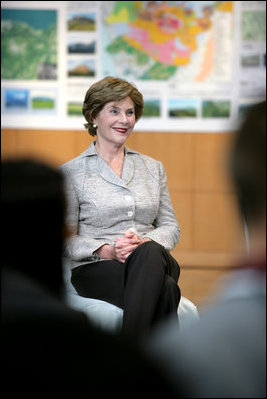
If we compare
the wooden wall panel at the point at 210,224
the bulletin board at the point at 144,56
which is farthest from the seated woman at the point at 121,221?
the wooden wall panel at the point at 210,224

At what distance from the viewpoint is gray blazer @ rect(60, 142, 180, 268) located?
334 centimetres

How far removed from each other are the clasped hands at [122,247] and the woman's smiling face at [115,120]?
592 mm

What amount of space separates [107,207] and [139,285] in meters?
0.54

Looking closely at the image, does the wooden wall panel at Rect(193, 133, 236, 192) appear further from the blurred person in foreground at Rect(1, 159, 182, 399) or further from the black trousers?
the blurred person in foreground at Rect(1, 159, 182, 399)

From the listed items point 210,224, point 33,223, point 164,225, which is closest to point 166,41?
point 210,224

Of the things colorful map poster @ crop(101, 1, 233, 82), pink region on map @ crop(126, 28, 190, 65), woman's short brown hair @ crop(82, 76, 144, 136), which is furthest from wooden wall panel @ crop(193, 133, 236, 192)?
woman's short brown hair @ crop(82, 76, 144, 136)

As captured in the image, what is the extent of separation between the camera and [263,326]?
102 cm

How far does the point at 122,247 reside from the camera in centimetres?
319

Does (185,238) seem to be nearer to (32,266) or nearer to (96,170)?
(96,170)

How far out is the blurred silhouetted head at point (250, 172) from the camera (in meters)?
1.08

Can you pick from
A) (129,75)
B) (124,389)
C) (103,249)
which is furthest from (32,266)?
(129,75)

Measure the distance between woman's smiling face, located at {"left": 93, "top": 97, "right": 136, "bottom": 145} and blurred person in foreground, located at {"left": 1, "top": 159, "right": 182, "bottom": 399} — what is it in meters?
2.31

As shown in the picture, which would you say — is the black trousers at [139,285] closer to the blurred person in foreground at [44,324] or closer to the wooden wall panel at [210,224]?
the blurred person in foreground at [44,324]

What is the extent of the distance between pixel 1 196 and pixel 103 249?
6.84ft
